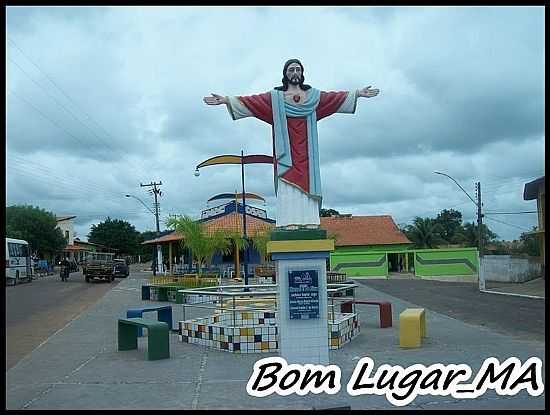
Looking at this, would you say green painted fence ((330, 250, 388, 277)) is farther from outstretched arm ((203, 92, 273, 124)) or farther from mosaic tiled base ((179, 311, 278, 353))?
outstretched arm ((203, 92, 273, 124))

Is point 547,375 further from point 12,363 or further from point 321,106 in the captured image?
point 12,363

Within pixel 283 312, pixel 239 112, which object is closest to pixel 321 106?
pixel 239 112

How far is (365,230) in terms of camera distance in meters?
61.2

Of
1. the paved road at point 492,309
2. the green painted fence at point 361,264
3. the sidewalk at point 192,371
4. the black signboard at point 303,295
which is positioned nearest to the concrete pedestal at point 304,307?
the black signboard at point 303,295

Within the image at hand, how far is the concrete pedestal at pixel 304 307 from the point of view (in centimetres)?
948

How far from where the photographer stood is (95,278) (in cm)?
4522

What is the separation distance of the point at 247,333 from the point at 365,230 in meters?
49.9

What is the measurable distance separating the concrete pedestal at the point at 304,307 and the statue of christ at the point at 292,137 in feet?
1.47

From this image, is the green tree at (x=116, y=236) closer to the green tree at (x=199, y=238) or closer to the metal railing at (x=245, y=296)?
the green tree at (x=199, y=238)

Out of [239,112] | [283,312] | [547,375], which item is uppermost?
[239,112]

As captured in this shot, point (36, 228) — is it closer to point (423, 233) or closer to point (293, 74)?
point (423, 233)

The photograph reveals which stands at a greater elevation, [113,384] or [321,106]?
[321,106]

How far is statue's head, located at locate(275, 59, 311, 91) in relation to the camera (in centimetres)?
991
